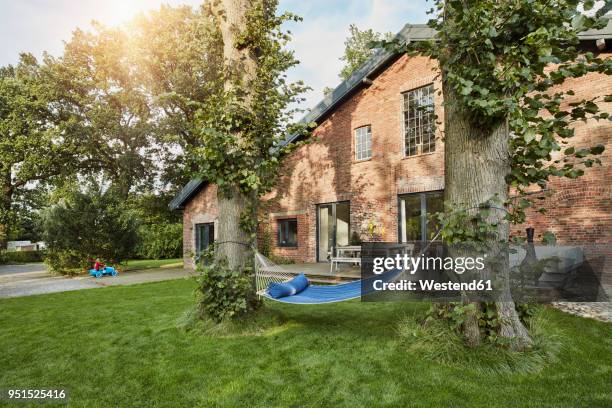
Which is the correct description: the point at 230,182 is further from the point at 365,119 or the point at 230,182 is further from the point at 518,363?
the point at 365,119

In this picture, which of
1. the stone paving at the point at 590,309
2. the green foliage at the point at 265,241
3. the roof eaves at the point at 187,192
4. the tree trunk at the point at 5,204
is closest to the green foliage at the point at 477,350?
the stone paving at the point at 590,309

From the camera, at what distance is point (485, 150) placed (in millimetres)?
3553

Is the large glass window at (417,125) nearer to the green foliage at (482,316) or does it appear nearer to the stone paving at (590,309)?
the stone paving at (590,309)

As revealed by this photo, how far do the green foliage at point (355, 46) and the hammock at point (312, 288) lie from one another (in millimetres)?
22605

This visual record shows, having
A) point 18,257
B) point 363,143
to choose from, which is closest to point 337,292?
point 363,143

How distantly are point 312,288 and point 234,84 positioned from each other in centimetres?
295

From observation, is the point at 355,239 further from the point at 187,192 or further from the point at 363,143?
the point at 187,192

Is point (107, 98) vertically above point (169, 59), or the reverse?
point (169, 59)

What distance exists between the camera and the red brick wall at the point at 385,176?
7340 mm

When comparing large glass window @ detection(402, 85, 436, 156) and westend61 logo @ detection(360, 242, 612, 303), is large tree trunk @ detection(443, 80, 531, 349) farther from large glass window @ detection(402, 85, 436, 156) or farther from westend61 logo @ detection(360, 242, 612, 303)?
large glass window @ detection(402, 85, 436, 156)

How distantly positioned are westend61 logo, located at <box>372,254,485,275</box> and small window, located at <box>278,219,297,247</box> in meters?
8.86

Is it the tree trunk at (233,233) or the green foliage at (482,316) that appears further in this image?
the tree trunk at (233,233)

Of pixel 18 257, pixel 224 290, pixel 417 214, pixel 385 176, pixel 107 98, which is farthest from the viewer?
pixel 18 257

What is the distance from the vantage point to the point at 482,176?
352 cm
